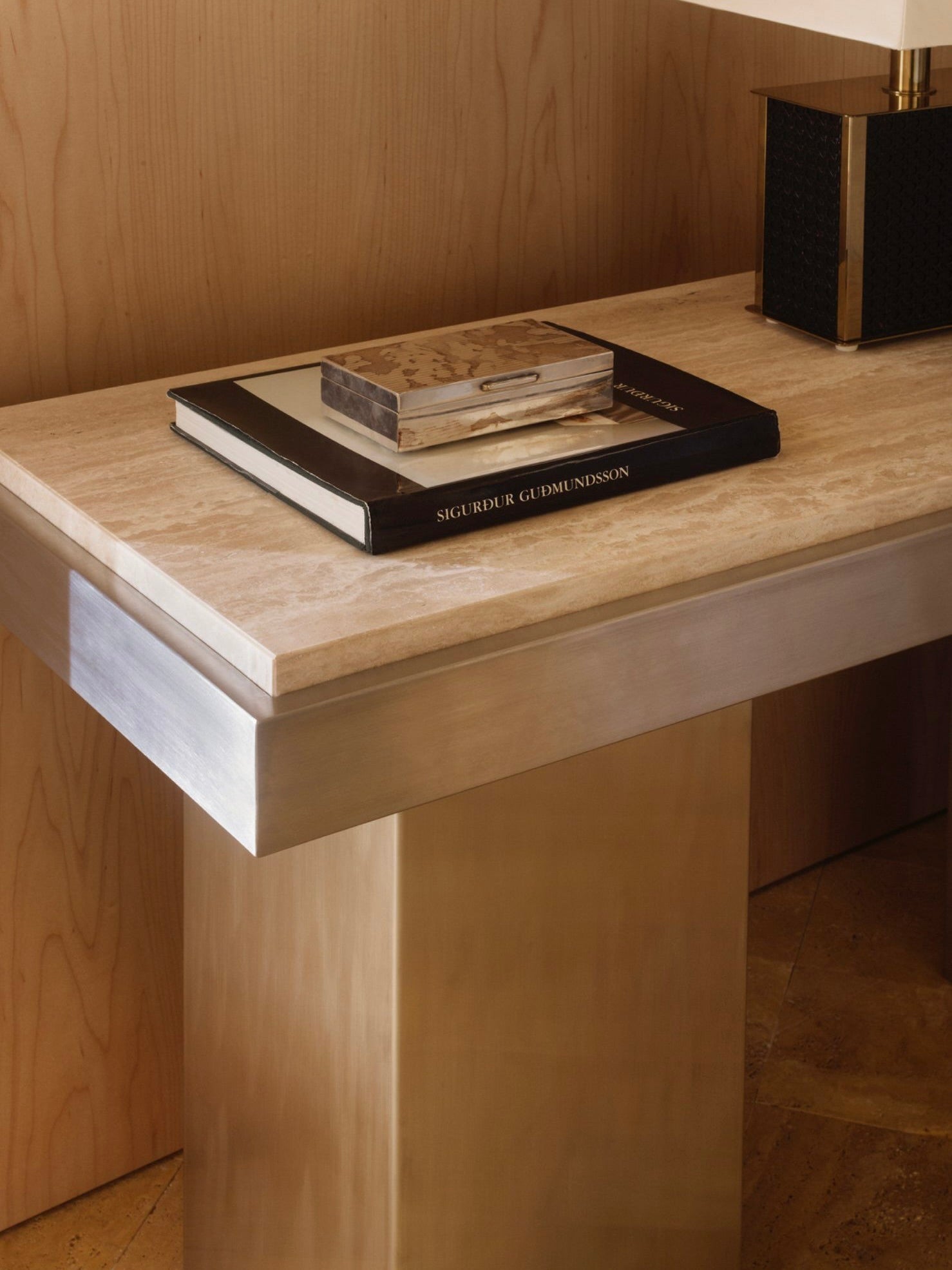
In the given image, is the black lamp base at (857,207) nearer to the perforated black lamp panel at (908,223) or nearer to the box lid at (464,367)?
the perforated black lamp panel at (908,223)

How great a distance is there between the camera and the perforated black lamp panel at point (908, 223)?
1.06 m

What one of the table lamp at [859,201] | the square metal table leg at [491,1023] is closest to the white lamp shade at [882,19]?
the table lamp at [859,201]

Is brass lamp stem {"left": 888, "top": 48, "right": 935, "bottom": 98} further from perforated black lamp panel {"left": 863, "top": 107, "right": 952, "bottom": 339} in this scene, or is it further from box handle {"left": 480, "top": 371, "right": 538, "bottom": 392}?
box handle {"left": 480, "top": 371, "right": 538, "bottom": 392}

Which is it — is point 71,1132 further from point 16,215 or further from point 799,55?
point 799,55

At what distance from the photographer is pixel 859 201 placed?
107 cm

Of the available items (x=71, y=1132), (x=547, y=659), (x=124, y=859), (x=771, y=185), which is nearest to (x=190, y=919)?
(x=124, y=859)

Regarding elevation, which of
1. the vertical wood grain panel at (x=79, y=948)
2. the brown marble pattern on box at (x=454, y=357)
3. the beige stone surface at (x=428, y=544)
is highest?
the brown marble pattern on box at (x=454, y=357)

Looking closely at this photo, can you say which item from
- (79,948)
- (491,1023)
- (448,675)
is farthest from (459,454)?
(79,948)

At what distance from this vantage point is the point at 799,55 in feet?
4.62

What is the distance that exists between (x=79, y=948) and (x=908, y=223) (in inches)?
33.2

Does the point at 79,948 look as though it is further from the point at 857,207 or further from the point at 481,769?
the point at 857,207

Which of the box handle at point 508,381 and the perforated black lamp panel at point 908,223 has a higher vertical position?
the perforated black lamp panel at point 908,223

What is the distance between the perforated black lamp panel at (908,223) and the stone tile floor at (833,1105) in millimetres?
707

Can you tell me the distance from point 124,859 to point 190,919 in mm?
155
